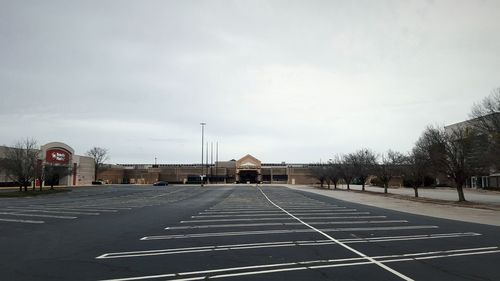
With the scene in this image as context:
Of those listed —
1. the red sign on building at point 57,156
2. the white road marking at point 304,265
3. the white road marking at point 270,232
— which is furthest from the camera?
the red sign on building at point 57,156

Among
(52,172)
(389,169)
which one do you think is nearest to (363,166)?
(389,169)

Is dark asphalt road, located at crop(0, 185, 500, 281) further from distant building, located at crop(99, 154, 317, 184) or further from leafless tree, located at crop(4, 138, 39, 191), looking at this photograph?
distant building, located at crop(99, 154, 317, 184)

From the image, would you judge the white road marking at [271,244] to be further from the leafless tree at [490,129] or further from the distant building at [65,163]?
the distant building at [65,163]

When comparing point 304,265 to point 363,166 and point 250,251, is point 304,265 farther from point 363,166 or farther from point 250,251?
point 363,166

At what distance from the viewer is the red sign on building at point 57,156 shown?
7950 centimetres

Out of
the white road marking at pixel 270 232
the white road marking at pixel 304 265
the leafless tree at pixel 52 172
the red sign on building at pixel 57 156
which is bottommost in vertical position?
the white road marking at pixel 270 232

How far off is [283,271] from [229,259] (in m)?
1.69

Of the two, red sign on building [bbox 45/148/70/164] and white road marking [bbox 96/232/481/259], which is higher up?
red sign on building [bbox 45/148/70/164]

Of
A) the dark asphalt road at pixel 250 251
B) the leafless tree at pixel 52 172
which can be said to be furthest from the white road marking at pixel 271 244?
the leafless tree at pixel 52 172

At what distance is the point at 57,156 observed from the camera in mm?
81625

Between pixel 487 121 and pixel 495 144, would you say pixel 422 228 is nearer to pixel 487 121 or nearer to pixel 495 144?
pixel 495 144

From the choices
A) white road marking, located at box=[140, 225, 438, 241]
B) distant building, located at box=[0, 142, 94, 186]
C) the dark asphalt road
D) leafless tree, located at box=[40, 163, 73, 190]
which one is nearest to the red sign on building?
distant building, located at box=[0, 142, 94, 186]

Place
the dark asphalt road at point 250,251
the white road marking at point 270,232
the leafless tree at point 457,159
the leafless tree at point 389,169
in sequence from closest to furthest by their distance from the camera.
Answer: the dark asphalt road at point 250,251 → the white road marking at point 270,232 → the leafless tree at point 457,159 → the leafless tree at point 389,169

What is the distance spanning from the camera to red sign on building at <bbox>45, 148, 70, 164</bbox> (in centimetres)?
7950
